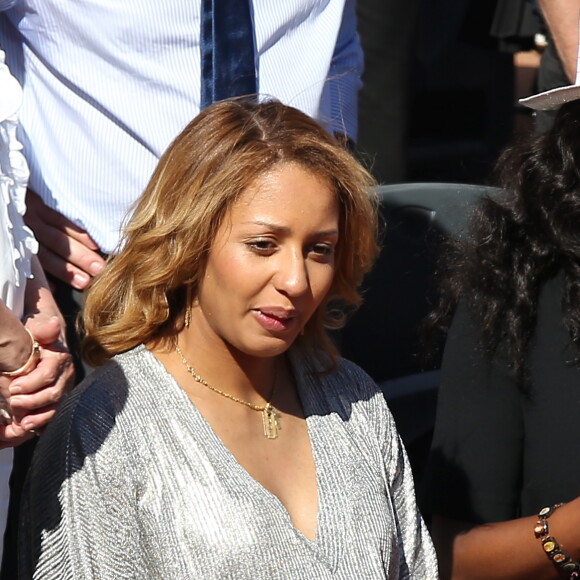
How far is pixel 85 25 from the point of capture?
2404 mm

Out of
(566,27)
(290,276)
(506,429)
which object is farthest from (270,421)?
(566,27)

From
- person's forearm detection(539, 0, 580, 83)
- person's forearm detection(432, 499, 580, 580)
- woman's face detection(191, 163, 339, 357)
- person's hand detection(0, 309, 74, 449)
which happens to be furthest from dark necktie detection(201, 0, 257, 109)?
person's forearm detection(432, 499, 580, 580)

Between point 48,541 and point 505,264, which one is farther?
point 505,264

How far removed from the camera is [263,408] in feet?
7.22

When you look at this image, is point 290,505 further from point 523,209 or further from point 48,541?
point 523,209

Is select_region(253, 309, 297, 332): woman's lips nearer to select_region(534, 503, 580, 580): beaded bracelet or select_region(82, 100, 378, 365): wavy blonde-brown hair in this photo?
select_region(82, 100, 378, 365): wavy blonde-brown hair

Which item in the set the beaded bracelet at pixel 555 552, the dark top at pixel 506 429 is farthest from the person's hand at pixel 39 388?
the beaded bracelet at pixel 555 552

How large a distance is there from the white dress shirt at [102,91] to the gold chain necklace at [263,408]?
1.39 ft

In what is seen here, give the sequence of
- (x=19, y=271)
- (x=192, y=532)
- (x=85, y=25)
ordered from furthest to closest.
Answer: (x=85, y=25)
(x=19, y=271)
(x=192, y=532)

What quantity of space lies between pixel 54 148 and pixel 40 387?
2.23ft

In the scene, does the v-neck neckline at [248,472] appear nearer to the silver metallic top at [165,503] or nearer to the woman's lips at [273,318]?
the silver metallic top at [165,503]

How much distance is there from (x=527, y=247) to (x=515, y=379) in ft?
0.89

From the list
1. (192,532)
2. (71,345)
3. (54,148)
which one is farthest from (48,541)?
(54,148)

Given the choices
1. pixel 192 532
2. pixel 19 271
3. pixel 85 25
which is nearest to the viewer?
pixel 192 532
